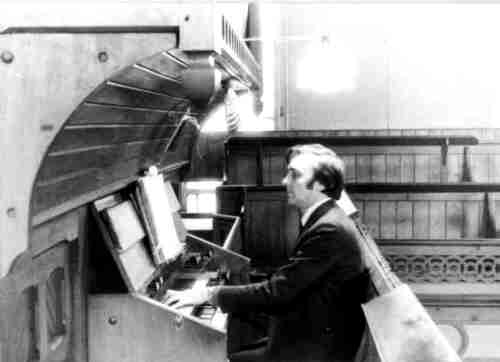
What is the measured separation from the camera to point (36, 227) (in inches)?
86.2

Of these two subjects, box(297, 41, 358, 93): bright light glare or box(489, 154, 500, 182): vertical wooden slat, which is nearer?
box(297, 41, 358, 93): bright light glare

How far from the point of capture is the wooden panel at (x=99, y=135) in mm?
2072

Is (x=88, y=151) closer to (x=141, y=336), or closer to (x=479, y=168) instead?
(x=141, y=336)

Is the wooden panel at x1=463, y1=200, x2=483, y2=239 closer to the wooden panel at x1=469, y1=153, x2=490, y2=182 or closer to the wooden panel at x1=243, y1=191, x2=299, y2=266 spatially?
the wooden panel at x1=469, y1=153, x2=490, y2=182

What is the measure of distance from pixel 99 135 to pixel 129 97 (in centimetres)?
23

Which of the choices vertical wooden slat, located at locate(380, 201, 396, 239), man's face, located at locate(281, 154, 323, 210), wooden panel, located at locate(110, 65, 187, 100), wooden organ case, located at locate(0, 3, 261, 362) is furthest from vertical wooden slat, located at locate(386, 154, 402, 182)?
man's face, located at locate(281, 154, 323, 210)

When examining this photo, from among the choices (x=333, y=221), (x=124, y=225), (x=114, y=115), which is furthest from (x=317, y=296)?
(x=114, y=115)

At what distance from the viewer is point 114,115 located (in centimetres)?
256

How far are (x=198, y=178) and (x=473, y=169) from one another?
11.0 ft

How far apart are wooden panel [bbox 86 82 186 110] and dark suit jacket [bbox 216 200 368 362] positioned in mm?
967

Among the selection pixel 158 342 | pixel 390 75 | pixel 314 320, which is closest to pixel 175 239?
pixel 158 342

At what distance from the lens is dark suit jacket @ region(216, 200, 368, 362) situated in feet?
8.76

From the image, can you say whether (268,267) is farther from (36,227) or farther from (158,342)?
(36,227)

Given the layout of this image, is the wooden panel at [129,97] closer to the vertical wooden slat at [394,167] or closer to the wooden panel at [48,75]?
Answer: the wooden panel at [48,75]
